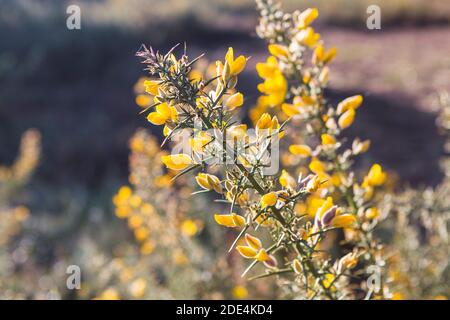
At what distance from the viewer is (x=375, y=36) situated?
9.34 meters

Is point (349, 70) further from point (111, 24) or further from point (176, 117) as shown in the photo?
point (176, 117)

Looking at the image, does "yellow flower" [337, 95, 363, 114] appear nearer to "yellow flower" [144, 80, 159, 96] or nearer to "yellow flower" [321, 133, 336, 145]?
"yellow flower" [321, 133, 336, 145]

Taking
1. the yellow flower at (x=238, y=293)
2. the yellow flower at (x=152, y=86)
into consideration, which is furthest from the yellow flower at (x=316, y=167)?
the yellow flower at (x=238, y=293)

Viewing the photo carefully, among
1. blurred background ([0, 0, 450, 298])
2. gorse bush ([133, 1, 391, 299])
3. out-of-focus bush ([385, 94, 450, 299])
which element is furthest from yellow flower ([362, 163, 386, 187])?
blurred background ([0, 0, 450, 298])

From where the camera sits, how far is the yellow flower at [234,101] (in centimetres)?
118

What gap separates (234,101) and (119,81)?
7048 mm

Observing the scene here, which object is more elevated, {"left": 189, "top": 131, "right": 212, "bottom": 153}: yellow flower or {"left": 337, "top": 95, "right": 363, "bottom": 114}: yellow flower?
{"left": 337, "top": 95, "right": 363, "bottom": 114}: yellow flower

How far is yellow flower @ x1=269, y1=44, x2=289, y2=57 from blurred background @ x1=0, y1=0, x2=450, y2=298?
2.81 meters

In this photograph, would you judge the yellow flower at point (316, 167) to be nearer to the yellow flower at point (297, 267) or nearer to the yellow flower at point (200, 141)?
the yellow flower at point (297, 267)

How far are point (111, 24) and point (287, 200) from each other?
28.2 ft

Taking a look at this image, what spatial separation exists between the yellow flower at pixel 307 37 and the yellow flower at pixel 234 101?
17.3 inches

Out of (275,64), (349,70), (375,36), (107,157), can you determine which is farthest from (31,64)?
(275,64)

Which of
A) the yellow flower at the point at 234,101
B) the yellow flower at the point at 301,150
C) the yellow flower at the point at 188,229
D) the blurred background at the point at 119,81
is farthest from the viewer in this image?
the blurred background at the point at 119,81

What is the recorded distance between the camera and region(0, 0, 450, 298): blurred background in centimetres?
523
